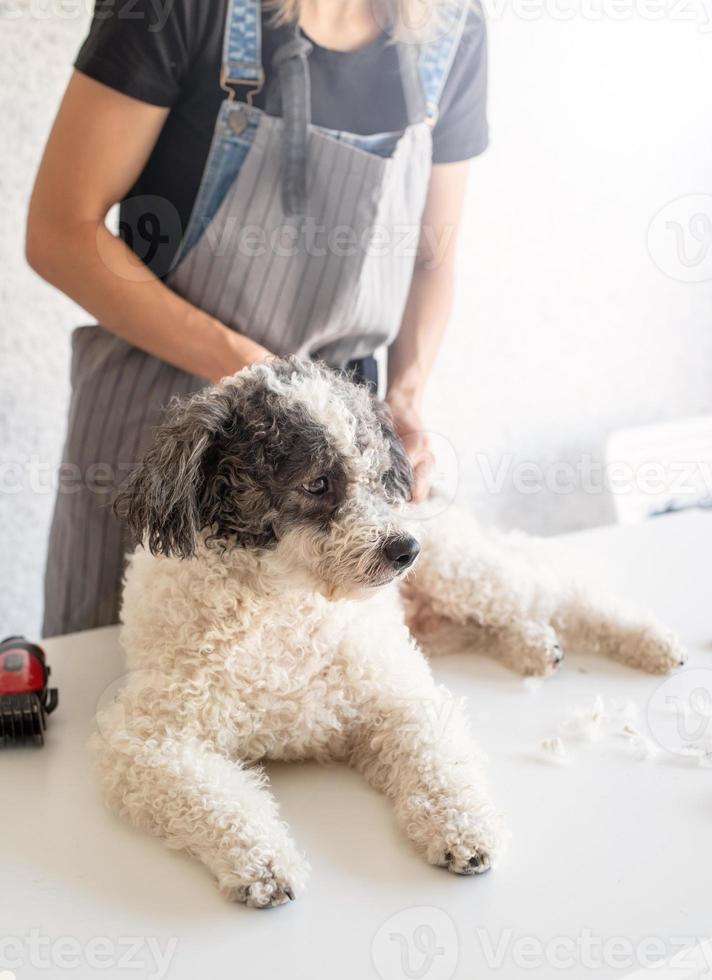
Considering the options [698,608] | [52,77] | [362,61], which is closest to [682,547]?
[698,608]

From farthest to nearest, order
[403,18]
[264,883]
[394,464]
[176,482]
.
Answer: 1. [403,18]
2. [394,464]
3. [176,482]
4. [264,883]

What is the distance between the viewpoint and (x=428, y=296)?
70.1 inches

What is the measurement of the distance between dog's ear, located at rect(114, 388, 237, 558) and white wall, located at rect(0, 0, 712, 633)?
3.12 ft

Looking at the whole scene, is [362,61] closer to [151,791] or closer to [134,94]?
[134,94]

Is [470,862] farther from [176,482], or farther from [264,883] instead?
[176,482]

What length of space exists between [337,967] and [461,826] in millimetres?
195

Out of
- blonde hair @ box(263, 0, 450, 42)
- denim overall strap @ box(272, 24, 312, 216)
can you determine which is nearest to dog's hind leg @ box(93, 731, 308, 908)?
denim overall strap @ box(272, 24, 312, 216)

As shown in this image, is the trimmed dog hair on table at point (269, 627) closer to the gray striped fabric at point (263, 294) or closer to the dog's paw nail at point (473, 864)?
the dog's paw nail at point (473, 864)

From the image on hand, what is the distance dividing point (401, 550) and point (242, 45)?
845mm

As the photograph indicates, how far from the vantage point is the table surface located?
32.2 inches

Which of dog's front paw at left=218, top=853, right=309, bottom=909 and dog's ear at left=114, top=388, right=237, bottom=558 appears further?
dog's ear at left=114, top=388, right=237, bottom=558

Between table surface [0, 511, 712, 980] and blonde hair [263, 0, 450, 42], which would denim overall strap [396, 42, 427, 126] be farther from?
table surface [0, 511, 712, 980]

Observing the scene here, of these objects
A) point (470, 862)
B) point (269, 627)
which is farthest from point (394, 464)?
point (470, 862)

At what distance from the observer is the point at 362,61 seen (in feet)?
4.99
